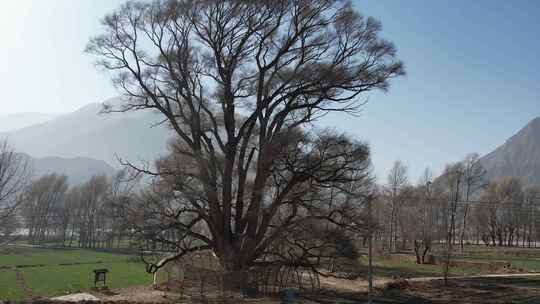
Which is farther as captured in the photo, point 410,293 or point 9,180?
point 410,293

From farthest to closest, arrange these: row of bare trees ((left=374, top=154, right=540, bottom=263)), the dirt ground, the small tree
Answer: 1. row of bare trees ((left=374, top=154, right=540, bottom=263))
2. the dirt ground
3. the small tree

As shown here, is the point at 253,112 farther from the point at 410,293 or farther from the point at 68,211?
the point at 68,211

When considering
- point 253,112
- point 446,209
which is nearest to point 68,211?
point 446,209

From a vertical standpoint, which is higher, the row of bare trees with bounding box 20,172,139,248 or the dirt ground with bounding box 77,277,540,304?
the row of bare trees with bounding box 20,172,139,248

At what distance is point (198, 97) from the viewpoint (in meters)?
22.6

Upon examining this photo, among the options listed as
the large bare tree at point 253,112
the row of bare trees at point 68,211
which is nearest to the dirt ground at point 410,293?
the large bare tree at point 253,112

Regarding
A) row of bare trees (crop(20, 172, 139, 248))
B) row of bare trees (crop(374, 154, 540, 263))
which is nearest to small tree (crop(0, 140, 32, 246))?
row of bare trees (crop(374, 154, 540, 263))

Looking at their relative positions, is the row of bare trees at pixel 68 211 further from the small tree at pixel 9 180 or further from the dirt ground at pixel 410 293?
the small tree at pixel 9 180

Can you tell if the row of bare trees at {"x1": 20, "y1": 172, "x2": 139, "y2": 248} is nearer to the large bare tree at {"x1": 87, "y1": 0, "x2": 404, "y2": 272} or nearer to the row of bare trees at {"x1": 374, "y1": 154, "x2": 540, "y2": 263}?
the row of bare trees at {"x1": 374, "y1": 154, "x2": 540, "y2": 263}

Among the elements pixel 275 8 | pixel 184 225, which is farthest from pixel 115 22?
pixel 184 225

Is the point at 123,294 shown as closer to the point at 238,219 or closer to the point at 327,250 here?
the point at 238,219

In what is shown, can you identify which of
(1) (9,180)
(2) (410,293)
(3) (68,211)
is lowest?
(2) (410,293)

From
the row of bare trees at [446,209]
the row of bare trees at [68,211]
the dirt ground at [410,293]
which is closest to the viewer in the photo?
the dirt ground at [410,293]

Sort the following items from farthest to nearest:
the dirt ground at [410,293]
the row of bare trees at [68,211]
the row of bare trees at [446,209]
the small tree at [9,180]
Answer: the row of bare trees at [68,211] < the row of bare trees at [446,209] < the dirt ground at [410,293] < the small tree at [9,180]
